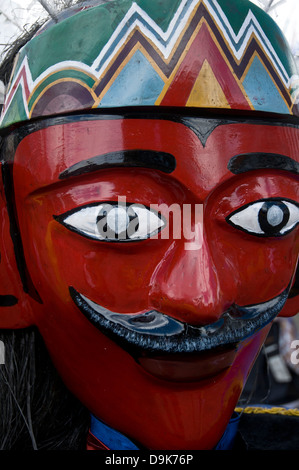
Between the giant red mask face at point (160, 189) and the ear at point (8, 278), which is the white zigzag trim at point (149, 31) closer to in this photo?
the giant red mask face at point (160, 189)

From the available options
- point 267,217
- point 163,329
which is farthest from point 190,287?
point 267,217

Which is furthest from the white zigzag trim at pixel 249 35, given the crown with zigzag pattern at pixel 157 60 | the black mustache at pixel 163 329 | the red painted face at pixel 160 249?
the black mustache at pixel 163 329

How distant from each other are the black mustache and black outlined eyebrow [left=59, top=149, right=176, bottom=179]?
254 mm

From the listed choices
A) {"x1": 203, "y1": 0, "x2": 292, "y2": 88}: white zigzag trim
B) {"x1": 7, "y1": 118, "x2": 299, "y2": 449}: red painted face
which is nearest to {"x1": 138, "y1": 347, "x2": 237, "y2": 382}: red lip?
{"x1": 7, "y1": 118, "x2": 299, "y2": 449}: red painted face

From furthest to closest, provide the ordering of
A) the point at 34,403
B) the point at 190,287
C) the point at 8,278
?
1. the point at 34,403
2. the point at 8,278
3. the point at 190,287

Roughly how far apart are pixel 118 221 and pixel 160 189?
100mm

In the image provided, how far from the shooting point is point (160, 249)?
826mm

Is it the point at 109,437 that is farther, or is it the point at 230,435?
the point at 230,435

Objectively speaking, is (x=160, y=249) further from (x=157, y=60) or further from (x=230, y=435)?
(x=230, y=435)

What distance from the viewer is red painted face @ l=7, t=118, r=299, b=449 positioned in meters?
0.79

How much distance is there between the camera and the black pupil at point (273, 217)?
869 mm

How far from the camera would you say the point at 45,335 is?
986mm

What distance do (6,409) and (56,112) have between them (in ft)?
2.39
